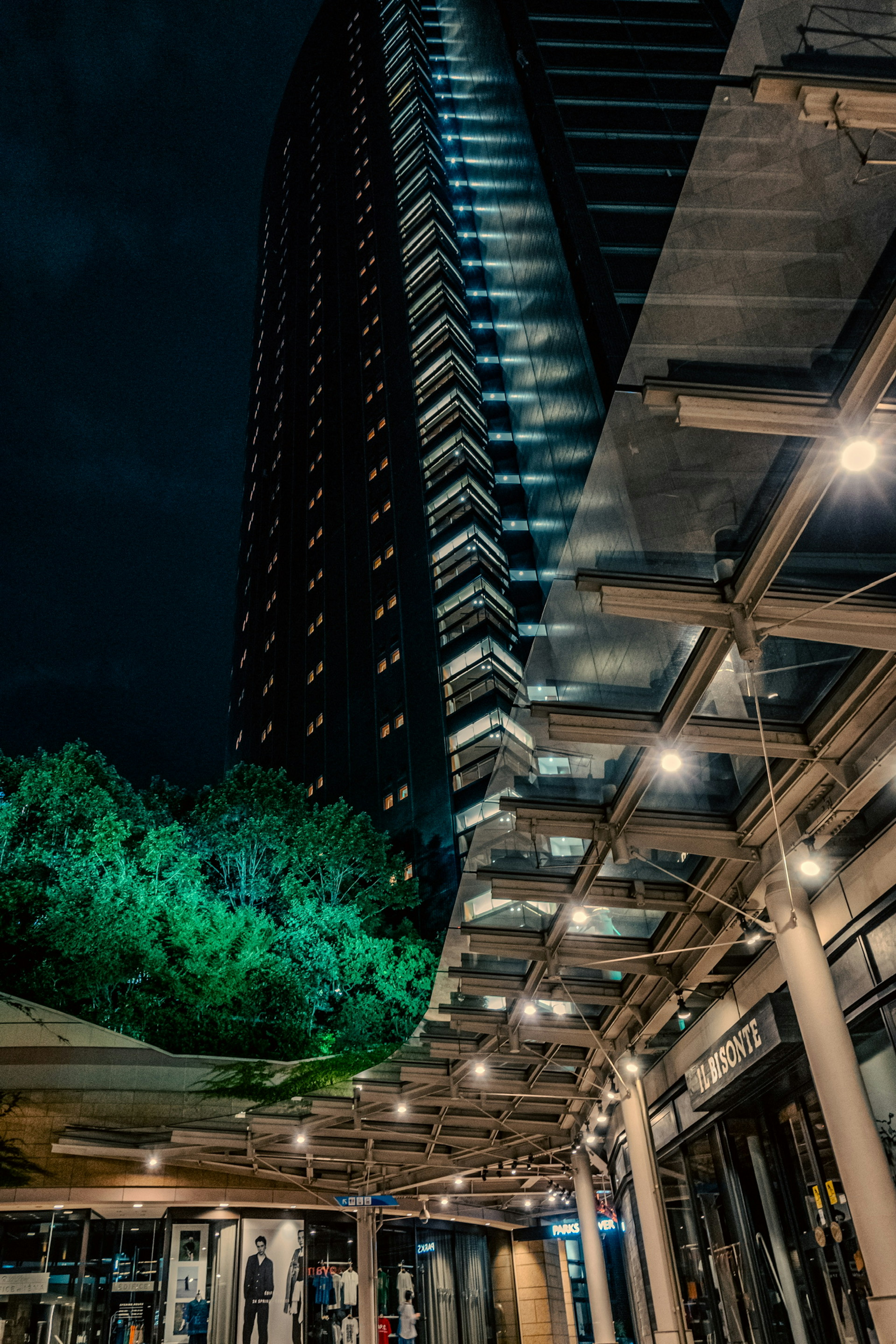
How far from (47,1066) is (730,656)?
602 inches

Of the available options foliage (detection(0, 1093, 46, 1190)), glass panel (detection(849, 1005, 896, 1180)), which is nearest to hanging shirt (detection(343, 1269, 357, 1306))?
foliage (detection(0, 1093, 46, 1190))

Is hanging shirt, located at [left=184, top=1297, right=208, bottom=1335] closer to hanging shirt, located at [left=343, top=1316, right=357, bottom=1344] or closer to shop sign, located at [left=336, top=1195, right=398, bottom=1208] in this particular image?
shop sign, located at [left=336, top=1195, right=398, bottom=1208]

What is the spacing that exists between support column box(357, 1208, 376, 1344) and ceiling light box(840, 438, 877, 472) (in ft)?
58.2

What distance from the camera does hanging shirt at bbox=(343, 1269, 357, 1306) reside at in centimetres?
1795

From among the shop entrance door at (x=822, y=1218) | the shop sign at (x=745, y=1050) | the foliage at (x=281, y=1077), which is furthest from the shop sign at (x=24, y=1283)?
the shop entrance door at (x=822, y=1218)

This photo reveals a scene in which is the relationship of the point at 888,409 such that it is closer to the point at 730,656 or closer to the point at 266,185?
the point at 730,656

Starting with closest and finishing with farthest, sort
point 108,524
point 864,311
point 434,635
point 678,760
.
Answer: point 864,311 → point 678,760 → point 434,635 → point 108,524

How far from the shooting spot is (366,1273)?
17562 millimetres

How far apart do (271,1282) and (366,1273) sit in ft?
6.05

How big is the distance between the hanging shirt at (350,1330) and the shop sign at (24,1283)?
6114mm

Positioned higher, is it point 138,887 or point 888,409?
point 138,887

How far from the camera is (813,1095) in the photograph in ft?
28.2

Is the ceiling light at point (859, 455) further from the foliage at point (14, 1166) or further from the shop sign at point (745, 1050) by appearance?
the foliage at point (14, 1166)

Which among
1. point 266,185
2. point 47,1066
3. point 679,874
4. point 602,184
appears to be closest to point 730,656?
point 679,874
